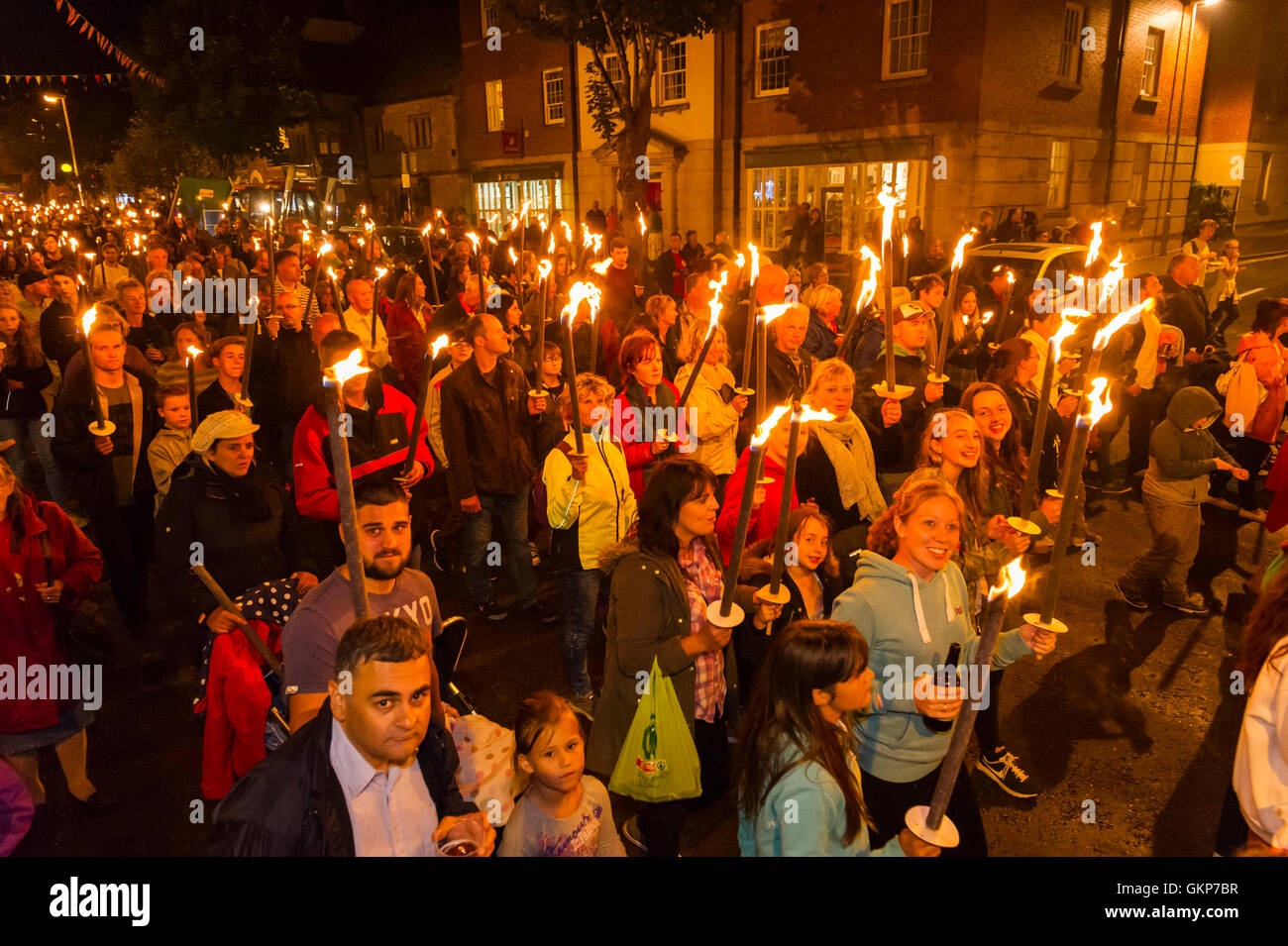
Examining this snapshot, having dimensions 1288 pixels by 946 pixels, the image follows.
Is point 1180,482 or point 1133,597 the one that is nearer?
point 1180,482

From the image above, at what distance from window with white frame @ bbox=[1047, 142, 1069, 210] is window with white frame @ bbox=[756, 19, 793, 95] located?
7330 mm

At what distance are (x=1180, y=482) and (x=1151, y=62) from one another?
25.5 metres

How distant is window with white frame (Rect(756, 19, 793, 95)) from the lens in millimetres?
22641

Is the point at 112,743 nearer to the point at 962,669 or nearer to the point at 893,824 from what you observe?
the point at 893,824

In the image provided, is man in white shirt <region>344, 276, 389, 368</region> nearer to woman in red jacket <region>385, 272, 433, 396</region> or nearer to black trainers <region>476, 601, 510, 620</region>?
woman in red jacket <region>385, 272, 433, 396</region>

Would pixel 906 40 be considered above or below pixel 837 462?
above

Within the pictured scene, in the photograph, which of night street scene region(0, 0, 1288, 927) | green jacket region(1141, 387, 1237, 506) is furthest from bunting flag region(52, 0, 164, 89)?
green jacket region(1141, 387, 1237, 506)

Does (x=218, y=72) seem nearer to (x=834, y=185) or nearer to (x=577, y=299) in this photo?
(x=834, y=185)

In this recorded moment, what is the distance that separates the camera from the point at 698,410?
579cm

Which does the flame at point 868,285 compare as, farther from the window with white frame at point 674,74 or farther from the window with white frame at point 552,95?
the window with white frame at point 552,95

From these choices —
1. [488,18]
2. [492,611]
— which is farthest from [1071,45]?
[492,611]

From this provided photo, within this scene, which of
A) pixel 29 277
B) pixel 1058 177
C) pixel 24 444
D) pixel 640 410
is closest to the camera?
pixel 640 410

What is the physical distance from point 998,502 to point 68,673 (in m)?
4.68

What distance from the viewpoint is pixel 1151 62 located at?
25.0 meters
